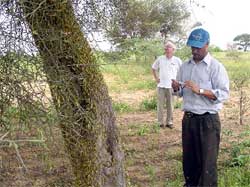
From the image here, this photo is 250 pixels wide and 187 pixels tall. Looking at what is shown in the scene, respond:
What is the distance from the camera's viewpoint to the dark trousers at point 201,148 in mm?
5297

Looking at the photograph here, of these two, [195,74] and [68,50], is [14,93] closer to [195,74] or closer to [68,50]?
[68,50]

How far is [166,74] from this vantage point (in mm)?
9797

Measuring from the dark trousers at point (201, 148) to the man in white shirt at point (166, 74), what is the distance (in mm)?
4235

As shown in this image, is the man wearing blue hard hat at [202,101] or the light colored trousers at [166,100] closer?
the man wearing blue hard hat at [202,101]

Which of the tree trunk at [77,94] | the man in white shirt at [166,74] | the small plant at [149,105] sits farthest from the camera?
the small plant at [149,105]

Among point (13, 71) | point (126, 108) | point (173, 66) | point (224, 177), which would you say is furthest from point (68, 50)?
point (126, 108)

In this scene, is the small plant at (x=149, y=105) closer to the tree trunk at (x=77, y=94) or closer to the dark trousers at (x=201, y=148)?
the dark trousers at (x=201, y=148)

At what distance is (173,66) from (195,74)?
452 cm

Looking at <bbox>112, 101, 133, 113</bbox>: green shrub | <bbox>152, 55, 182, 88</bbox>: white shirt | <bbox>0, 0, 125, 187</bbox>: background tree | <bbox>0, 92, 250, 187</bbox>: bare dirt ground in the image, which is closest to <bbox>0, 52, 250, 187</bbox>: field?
<bbox>0, 92, 250, 187</bbox>: bare dirt ground

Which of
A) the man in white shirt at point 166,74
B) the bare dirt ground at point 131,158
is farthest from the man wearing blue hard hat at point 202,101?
the man in white shirt at point 166,74

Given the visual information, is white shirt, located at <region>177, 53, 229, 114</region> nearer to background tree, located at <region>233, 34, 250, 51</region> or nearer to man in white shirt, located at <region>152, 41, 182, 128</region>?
man in white shirt, located at <region>152, 41, 182, 128</region>

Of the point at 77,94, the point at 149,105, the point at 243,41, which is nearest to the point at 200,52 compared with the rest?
the point at 77,94

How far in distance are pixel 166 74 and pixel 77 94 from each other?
5292mm

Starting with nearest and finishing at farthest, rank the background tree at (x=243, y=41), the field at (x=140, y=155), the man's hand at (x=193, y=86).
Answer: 1. the field at (x=140, y=155)
2. the man's hand at (x=193, y=86)
3. the background tree at (x=243, y=41)
